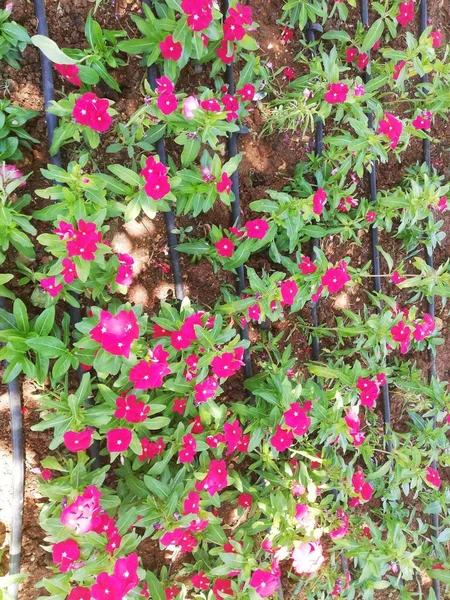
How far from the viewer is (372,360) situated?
7.92ft

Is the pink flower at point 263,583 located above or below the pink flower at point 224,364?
below

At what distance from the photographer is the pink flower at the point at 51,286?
169 centimetres

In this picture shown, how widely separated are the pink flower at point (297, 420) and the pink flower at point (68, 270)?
0.98m

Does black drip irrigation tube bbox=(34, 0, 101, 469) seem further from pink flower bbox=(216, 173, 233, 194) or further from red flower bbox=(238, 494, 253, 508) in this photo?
red flower bbox=(238, 494, 253, 508)

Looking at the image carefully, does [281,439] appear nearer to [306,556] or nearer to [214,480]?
[214,480]

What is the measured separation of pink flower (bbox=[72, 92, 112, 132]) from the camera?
64.6 inches

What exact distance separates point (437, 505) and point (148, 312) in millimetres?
1867

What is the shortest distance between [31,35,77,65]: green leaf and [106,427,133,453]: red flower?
130 centimetres

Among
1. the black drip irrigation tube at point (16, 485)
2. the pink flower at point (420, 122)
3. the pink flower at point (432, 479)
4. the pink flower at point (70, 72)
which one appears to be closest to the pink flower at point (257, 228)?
the pink flower at point (70, 72)

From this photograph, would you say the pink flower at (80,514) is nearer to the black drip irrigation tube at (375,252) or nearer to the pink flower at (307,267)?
the pink flower at (307,267)

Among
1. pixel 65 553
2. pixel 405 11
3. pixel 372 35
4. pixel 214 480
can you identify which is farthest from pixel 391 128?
pixel 65 553

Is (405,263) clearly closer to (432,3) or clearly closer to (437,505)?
(437,505)

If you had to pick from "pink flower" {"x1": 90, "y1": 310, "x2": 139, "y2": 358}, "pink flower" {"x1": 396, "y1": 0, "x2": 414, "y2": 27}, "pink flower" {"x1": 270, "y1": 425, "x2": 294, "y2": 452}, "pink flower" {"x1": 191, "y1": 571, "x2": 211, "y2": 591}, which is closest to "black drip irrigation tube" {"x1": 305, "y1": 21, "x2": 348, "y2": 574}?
"pink flower" {"x1": 396, "y1": 0, "x2": 414, "y2": 27}

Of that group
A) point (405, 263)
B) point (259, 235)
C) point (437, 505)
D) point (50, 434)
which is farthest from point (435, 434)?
point (50, 434)
